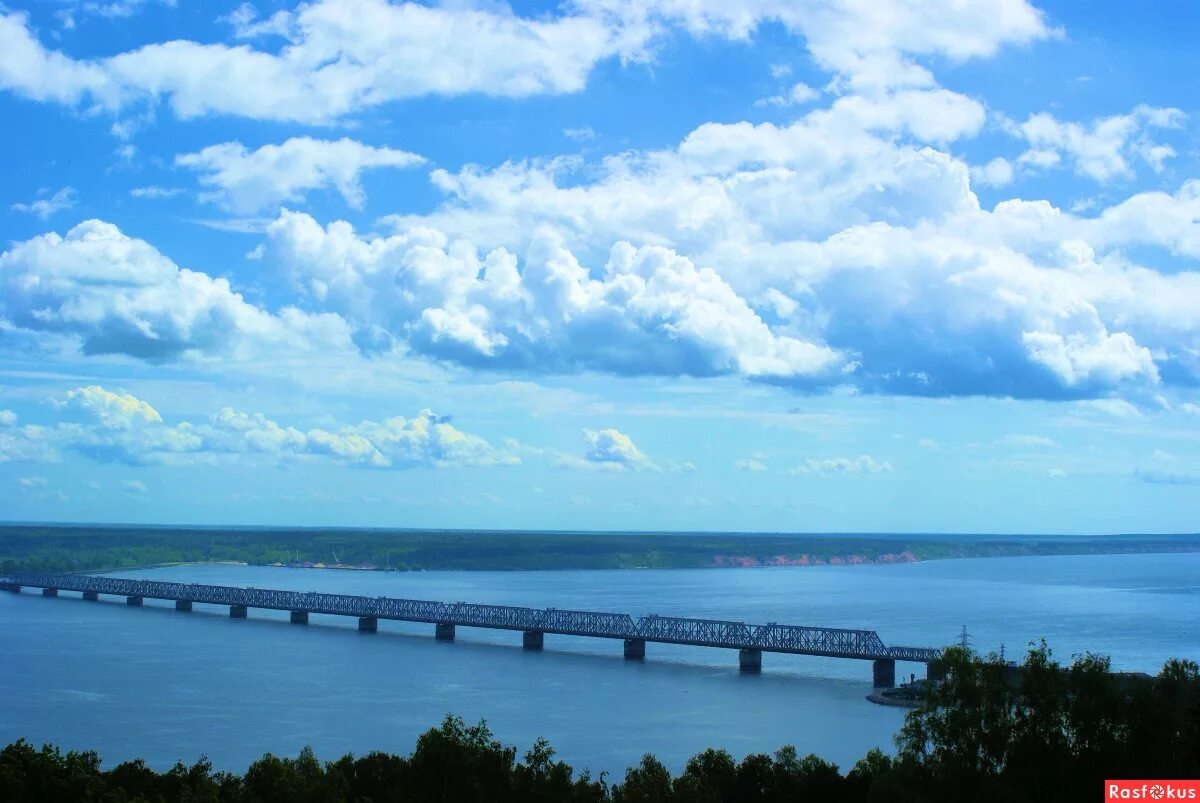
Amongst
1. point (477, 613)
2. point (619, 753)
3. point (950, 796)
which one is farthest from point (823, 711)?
point (477, 613)

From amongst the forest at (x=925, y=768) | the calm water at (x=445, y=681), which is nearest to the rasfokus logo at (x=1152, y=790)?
the forest at (x=925, y=768)

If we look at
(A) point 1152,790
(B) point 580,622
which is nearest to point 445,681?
(B) point 580,622

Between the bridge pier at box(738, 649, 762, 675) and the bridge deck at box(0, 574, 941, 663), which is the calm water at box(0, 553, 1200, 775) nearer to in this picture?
the bridge pier at box(738, 649, 762, 675)

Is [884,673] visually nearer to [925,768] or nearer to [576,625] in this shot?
[576,625]

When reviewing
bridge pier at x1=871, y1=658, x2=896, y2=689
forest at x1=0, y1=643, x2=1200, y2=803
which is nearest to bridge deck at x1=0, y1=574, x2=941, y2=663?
bridge pier at x1=871, y1=658, x2=896, y2=689

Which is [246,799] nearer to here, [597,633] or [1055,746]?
[1055,746]

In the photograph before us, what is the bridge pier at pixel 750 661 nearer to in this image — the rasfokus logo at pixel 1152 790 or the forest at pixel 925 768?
the forest at pixel 925 768

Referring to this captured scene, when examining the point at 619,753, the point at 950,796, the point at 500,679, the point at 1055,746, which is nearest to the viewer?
the point at 950,796
